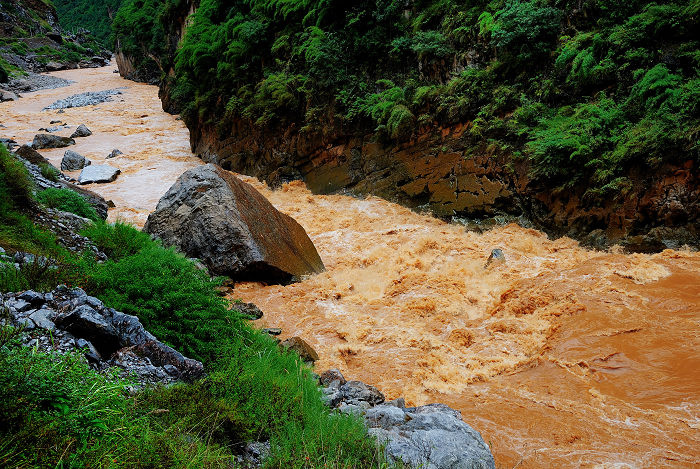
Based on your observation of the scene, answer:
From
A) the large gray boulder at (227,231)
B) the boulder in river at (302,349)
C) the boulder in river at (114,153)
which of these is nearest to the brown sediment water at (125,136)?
the boulder in river at (114,153)

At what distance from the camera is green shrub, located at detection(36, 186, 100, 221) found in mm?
7755

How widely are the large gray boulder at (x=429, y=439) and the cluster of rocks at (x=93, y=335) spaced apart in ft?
5.70

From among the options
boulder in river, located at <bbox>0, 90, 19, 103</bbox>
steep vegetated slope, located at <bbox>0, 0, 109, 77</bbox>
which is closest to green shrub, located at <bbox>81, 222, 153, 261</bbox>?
boulder in river, located at <bbox>0, 90, 19, 103</bbox>

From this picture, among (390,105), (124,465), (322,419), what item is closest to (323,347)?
(322,419)

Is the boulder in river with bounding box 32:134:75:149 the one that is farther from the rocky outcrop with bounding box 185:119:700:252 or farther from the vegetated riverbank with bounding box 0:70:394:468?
the vegetated riverbank with bounding box 0:70:394:468

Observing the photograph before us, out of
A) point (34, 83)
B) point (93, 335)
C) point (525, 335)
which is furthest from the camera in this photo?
point (34, 83)

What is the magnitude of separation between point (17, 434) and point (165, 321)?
2.90m

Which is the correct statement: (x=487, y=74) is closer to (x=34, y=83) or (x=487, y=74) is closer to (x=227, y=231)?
(x=227, y=231)

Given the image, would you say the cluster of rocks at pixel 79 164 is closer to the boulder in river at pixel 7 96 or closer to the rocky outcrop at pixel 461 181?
the rocky outcrop at pixel 461 181

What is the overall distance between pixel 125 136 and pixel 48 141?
3716mm

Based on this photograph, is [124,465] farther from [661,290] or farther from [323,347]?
[661,290]

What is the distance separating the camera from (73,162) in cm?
1884

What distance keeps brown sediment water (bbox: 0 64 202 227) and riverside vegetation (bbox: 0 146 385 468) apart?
8.26 meters

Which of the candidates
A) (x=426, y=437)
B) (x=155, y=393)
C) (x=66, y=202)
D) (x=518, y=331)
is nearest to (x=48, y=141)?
(x=66, y=202)
